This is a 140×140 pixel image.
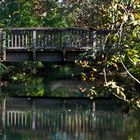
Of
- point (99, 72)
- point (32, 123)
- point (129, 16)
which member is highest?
point (129, 16)

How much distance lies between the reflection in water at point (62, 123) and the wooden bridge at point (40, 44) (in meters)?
4.58

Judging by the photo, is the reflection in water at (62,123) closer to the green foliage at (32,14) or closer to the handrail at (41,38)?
the handrail at (41,38)

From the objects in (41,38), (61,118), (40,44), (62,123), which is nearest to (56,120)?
(61,118)

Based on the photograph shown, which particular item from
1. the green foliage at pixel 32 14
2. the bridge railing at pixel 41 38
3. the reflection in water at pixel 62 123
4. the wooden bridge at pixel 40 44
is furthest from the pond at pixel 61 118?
the green foliage at pixel 32 14

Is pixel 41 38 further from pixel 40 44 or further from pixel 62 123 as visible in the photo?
pixel 62 123

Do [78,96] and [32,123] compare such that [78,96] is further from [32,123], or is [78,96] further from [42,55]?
[32,123]

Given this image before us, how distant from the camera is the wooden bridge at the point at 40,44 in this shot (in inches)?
955

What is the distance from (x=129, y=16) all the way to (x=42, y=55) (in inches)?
742

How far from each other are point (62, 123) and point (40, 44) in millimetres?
9587

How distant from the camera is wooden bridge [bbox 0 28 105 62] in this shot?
2425cm

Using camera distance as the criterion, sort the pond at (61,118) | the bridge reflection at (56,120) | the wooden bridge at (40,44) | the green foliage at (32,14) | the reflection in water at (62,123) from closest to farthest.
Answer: the reflection in water at (62,123) < the pond at (61,118) < the bridge reflection at (56,120) < the wooden bridge at (40,44) < the green foliage at (32,14)

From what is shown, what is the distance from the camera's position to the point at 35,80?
3253 cm

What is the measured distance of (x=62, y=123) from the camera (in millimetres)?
15672

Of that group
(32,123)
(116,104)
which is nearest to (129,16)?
(32,123)
